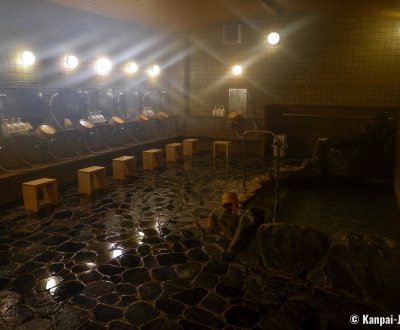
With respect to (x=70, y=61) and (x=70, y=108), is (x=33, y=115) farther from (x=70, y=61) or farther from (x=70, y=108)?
(x=70, y=61)

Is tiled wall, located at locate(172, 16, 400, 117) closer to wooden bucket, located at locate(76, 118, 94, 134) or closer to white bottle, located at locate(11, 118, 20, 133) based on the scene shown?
wooden bucket, located at locate(76, 118, 94, 134)

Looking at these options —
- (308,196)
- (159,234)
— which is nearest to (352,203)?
(308,196)

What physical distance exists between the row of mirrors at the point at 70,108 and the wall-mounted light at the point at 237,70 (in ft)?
10.9

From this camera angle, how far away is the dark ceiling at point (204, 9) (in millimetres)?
10141

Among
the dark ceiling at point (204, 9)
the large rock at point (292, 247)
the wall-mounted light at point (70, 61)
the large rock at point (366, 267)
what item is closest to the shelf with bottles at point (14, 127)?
the wall-mounted light at point (70, 61)

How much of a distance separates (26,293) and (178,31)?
12.7 meters

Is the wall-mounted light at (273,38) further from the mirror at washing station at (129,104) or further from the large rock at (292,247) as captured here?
the large rock at (292,247)

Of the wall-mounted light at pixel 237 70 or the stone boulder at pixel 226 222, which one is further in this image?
the wall-mounted light at pixel 237 70

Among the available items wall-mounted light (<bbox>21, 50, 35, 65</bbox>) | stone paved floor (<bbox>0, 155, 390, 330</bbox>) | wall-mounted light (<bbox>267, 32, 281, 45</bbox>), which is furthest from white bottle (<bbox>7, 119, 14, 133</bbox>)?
wall-mounted light (<bbox>267, 32, 281, 45</bbox>)

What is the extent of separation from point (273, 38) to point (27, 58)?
8.81 metres

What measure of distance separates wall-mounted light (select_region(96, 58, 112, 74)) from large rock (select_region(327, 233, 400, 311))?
1002cm

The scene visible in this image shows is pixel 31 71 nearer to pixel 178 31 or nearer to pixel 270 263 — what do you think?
pixel 178 31

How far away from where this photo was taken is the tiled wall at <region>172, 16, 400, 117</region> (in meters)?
12.5

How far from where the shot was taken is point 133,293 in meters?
4.52
